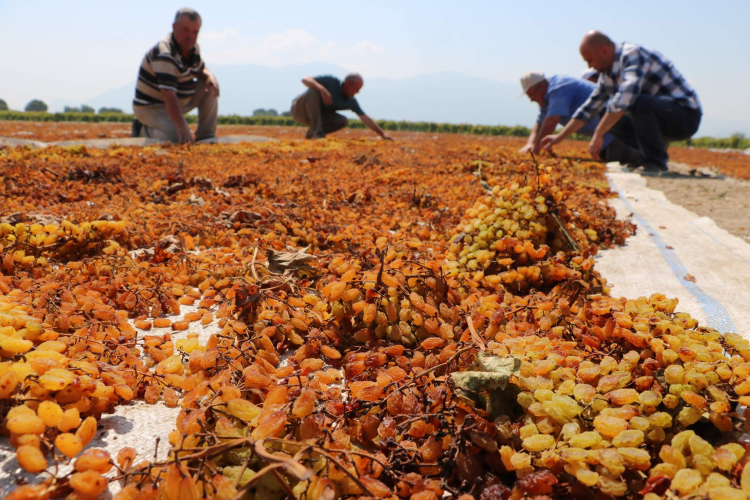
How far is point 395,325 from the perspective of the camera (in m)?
1.74

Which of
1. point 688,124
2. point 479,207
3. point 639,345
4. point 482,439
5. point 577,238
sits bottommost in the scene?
point 482,439

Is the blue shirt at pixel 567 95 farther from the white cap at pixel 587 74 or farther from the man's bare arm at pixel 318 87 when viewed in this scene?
the man's bare arm at pixel 318 87

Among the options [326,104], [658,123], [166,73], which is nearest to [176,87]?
[166,73]

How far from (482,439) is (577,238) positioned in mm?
1864

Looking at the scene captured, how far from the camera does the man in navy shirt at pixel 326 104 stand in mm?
11758

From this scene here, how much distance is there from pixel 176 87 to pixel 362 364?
8623 mm

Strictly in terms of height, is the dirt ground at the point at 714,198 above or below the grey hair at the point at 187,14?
below

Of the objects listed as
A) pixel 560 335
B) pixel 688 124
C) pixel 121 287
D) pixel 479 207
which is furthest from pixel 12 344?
pixel 688 124

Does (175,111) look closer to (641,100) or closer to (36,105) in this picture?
(641,100)

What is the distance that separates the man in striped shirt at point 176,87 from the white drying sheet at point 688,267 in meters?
7.97

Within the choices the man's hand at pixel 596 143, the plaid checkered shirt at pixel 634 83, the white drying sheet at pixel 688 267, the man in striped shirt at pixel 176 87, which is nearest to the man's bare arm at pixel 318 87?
the man in striped shirt at pixel 176 87

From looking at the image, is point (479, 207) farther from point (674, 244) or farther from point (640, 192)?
point (640, 192)

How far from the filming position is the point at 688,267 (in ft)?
9.33

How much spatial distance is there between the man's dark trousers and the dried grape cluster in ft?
18.0
